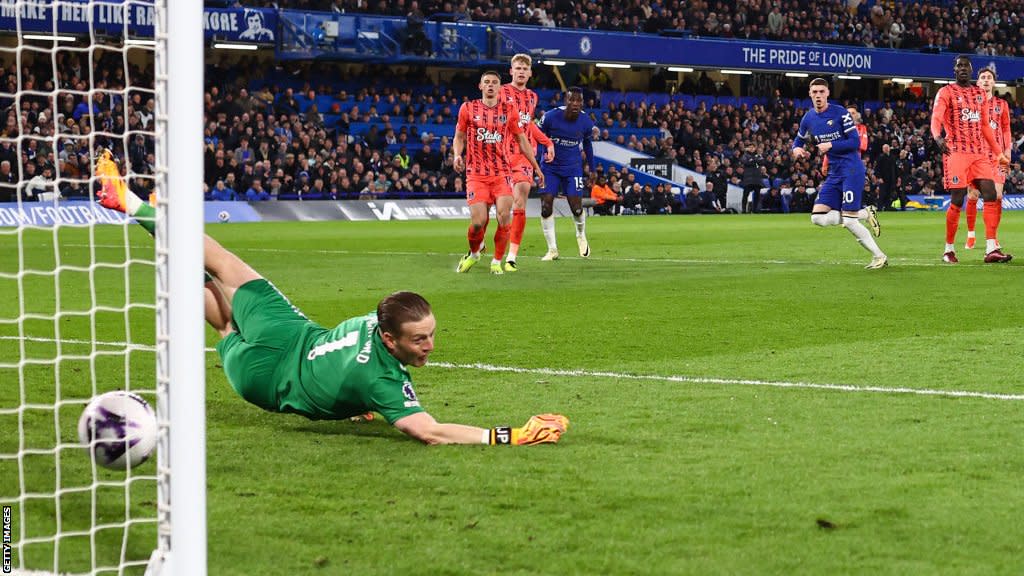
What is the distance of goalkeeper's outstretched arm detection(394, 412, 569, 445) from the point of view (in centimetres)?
541

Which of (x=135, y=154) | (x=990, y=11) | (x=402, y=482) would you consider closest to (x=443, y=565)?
(x=402, y=482)

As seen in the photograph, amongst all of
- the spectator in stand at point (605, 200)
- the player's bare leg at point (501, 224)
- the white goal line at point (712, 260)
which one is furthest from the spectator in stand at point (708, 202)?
the player's bare leg at point (501, 224)

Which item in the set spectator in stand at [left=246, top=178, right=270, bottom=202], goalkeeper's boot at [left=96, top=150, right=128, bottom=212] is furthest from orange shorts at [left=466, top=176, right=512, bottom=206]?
spectator in stand at [left=246, top=178, right=270, bottom=202]

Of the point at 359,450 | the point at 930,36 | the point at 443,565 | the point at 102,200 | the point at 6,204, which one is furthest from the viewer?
the point at 930,36

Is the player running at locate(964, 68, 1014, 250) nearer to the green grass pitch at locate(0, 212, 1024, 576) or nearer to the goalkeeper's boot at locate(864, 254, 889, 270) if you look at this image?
the goalkeeper's boot at locate(864, 254, 889, 270)

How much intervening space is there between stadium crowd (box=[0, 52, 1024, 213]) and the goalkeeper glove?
17.3 meters

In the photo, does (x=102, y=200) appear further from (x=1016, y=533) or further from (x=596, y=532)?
(x=1016, y=533)

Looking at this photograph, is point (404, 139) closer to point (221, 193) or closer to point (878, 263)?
point (221, 193)

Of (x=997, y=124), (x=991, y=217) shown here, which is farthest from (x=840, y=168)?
(x=997, y=124)

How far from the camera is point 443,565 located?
3.75 m

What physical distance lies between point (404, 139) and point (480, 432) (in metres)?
31.2

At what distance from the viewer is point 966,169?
16.2 metres

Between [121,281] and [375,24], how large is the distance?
2539cm

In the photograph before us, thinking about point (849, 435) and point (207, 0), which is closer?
point (849, 435)
